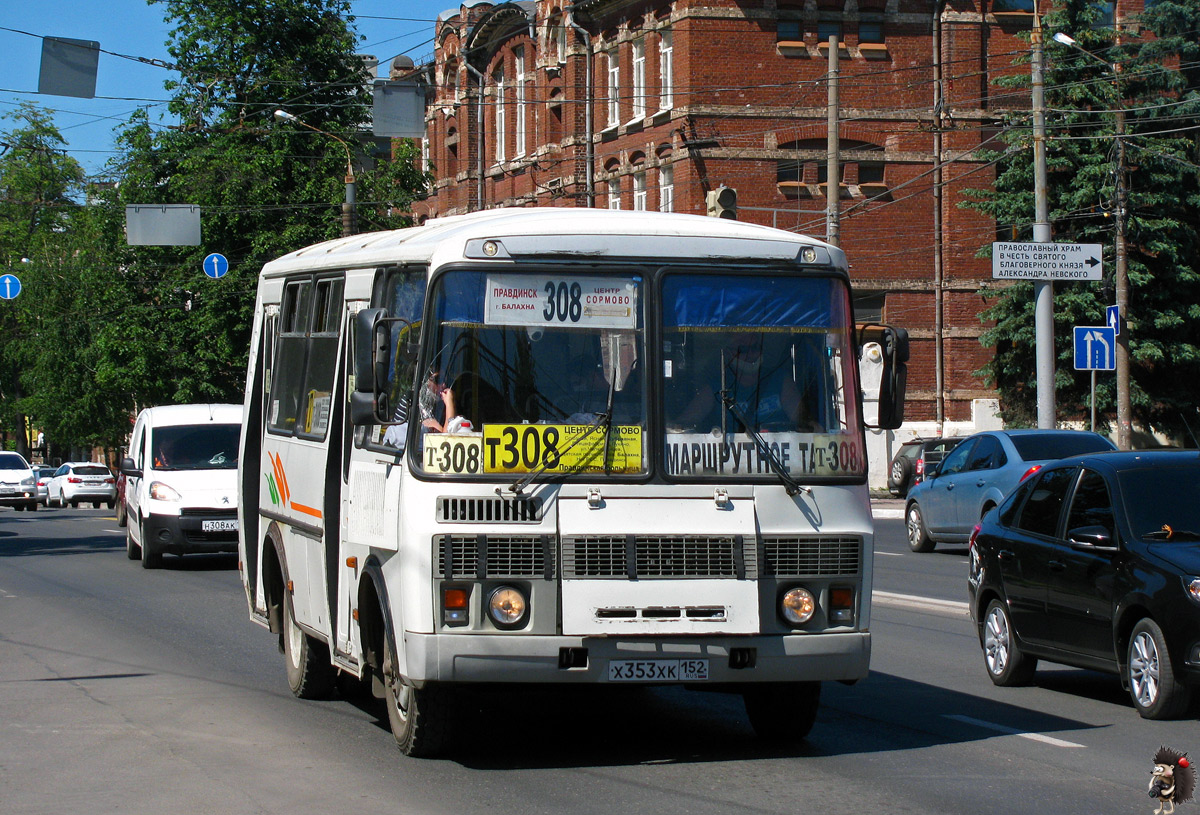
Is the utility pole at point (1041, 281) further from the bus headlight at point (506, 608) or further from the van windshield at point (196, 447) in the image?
the bus headlight at point (506, 608)

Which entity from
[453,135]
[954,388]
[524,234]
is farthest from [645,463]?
[453,135]

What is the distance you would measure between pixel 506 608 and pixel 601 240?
1.86 metres

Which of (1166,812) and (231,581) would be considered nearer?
(1166,812)

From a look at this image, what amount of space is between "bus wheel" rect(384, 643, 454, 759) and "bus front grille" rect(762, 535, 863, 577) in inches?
66.2

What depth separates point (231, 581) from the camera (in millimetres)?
19656

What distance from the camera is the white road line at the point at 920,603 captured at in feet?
50.2

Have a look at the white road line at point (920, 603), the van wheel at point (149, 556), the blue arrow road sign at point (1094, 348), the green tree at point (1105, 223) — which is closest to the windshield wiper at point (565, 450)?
the white road line at point (920, 603)

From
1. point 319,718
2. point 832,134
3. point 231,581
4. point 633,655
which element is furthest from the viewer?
point 832,134

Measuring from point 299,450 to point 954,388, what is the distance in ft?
129

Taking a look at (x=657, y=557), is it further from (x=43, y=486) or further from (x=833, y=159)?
(x=43, y=486)

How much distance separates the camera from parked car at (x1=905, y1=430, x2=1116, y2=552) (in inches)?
803

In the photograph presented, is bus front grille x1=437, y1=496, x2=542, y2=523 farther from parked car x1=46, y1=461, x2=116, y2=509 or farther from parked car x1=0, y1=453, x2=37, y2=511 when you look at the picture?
parked car x1=46, y1=461, x2=116, y2=509

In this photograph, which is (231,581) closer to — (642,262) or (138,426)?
(138,426)

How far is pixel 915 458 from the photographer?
3278 centimetres
